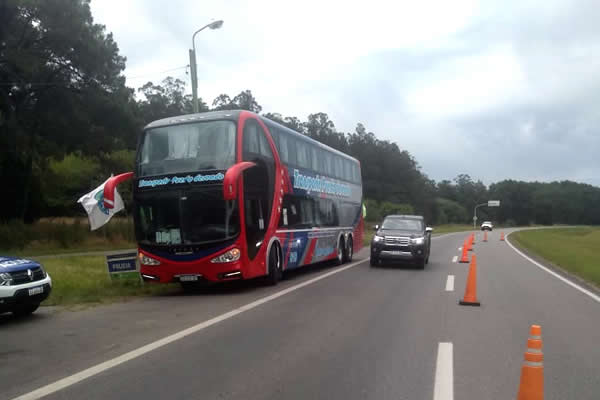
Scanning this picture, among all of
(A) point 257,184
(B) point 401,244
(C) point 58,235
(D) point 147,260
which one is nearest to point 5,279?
(D) point 147,260

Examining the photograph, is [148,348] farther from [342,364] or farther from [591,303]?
[591,303]

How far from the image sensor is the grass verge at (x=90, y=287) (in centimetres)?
1255

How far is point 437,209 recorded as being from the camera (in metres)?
119

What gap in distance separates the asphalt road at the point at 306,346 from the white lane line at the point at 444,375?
0.07ft

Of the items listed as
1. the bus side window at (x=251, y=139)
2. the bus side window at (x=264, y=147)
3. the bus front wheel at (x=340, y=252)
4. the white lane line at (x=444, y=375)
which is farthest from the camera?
the bus front wheel at (x=340, y=252)

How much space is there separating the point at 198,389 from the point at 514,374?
3450 millimetres

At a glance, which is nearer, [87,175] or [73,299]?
[73,299]

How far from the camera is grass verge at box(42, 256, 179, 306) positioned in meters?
12.6

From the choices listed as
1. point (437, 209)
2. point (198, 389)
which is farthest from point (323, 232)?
point (437, 209)

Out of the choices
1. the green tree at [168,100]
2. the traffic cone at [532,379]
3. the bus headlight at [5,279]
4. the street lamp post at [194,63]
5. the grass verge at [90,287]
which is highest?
the green tree at [168,100]

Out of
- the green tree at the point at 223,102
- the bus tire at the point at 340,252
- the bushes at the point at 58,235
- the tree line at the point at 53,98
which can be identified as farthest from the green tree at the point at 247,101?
the bus tire at the point at 340,252

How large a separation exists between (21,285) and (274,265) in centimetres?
641

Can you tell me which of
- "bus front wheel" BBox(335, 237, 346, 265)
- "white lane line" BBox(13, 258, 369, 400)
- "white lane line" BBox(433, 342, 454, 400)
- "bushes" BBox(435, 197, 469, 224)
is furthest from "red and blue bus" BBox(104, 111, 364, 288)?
"bushes" BBox(435, 197, 469, 224)

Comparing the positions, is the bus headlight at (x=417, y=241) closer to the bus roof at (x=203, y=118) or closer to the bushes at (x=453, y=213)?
the bus roof at (x=203, y=118)
